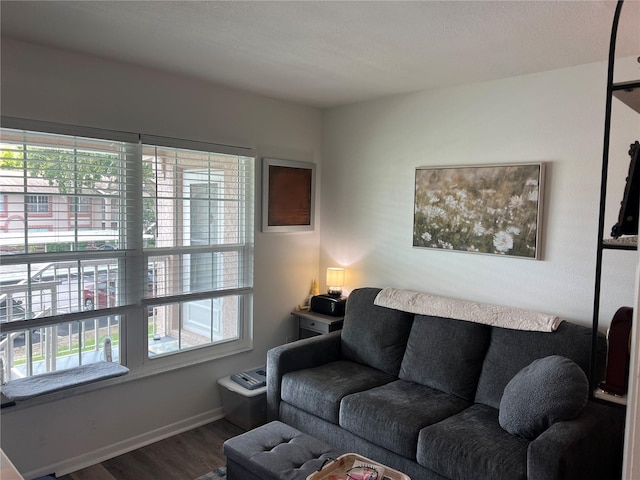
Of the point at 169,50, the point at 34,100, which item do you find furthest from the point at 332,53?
the point at 34,100

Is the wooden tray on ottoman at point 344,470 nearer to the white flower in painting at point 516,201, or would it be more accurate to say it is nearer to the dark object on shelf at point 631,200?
the dark object on shelf at point 631,200

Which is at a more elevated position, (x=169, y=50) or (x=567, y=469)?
(x=169, y=50)

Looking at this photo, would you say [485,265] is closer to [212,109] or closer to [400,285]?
[400,285]

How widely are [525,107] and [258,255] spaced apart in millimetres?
2257

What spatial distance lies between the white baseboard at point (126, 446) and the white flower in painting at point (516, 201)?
2.65 metres

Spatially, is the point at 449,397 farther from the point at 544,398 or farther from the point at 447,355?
the point at 544,398

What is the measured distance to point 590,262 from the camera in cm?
285

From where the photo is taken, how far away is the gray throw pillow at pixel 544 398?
7.34 feet

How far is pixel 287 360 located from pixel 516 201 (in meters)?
1.88

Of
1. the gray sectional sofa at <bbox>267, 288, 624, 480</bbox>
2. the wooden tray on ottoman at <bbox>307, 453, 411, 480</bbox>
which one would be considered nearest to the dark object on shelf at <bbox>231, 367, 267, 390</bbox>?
the gray sectional sofa at <bbox>267, 288, 624, 480</bbox>

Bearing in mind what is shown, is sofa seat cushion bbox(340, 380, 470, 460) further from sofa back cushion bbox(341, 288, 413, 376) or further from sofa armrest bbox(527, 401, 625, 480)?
sofa armrest bbox(527, 401, 625, 480)

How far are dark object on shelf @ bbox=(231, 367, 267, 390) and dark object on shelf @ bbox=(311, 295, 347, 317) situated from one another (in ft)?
2.29

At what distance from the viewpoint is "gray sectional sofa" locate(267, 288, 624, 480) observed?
223cm

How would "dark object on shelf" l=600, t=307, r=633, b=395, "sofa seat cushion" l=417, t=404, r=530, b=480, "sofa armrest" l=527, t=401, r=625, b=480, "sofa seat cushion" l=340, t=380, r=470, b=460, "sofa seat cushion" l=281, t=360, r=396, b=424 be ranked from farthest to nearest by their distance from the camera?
"sofa seat cushion" l=281, t=360, r=396, b=424, "sofa seat cushion" l=340, t=380, r=470, b=460, "sofa seat cushion" l=417, t=404, r=530, b=480, "sofa armrest" l=527, t=401, r=625, b=480, "dark object on shelf" l=600, t=307, r=633, b=395
